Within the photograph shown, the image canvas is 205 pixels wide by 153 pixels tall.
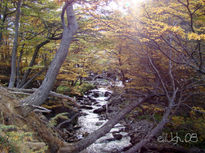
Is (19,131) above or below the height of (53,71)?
below

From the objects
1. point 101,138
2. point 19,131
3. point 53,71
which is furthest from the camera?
point 101,138

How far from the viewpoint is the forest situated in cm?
406

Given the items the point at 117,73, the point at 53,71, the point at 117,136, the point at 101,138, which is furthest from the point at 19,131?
the point at 117,73

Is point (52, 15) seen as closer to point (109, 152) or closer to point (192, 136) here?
point (109, 152)

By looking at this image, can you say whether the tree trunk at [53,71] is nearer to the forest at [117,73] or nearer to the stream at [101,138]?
the forest at [117,73]

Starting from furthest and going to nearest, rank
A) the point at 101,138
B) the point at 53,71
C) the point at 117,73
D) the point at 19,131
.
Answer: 1. the point at 117,73
2. the point at 101,138
3. the point at 53,71
4. the point at 19,131

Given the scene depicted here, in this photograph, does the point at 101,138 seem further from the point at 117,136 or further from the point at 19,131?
the point at 19,131

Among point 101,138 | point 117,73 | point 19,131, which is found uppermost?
point 117,73

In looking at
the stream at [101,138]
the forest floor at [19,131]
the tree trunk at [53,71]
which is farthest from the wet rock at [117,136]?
the tree trunk at [53,71]

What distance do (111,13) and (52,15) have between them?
11.4 ft

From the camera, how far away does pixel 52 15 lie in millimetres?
7676

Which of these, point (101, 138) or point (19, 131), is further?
point (101, 138)

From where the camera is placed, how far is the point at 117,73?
10.2 metres

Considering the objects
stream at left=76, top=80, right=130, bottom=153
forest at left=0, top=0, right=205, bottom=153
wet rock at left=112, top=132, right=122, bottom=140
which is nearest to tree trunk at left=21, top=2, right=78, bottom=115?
forest at left=0, top=0, right=205, bottom=153
